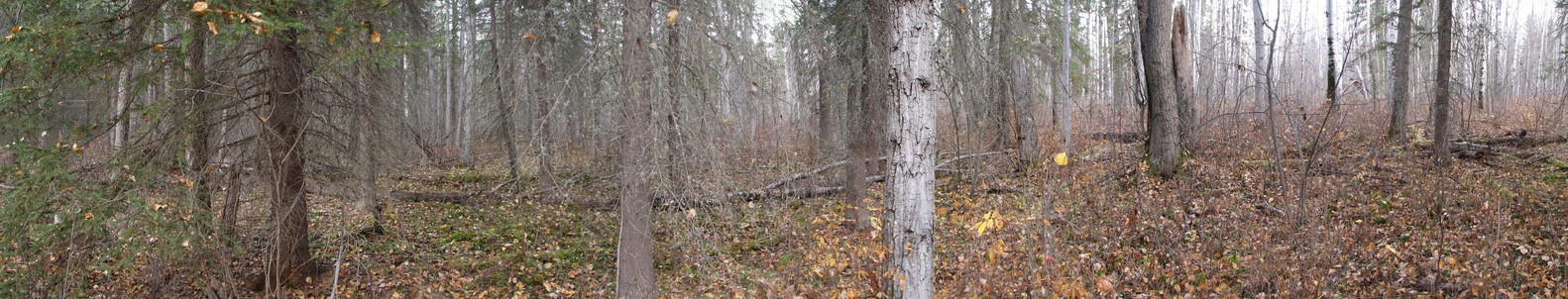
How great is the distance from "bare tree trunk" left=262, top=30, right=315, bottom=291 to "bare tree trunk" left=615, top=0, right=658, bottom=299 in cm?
259

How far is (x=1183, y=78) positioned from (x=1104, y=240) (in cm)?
309

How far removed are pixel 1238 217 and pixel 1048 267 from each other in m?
2.19

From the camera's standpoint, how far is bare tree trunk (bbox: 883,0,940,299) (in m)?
3.91

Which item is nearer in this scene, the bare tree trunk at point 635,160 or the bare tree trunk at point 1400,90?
the bare tree trunk at point 635,160

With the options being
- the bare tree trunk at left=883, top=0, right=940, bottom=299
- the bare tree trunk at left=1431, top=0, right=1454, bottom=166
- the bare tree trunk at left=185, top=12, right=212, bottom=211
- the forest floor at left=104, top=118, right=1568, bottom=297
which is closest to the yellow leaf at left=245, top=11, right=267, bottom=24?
the bare tree trunk at left=185, top=12, right=212, bottom=211

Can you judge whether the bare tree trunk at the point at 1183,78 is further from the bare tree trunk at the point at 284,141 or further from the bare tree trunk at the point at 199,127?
the bare tree trunk at the point at 199,127

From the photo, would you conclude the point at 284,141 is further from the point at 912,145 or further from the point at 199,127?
the point at 912,145

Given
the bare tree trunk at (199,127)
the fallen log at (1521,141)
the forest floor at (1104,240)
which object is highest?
the bare tree trunk at (199,127)

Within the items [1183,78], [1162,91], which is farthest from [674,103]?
[1183,78]

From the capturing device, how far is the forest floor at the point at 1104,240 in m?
5.21

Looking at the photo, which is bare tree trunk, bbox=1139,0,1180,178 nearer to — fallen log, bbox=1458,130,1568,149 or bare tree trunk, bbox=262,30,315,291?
fallen log, bbox=1458,130,1568,149

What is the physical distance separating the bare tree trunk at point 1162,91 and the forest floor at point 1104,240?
0.24 metres

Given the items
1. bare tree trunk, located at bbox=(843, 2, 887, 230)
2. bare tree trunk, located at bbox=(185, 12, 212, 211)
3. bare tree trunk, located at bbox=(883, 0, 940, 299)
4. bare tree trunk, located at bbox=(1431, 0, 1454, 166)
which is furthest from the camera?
bare tree trunk, located at bbox=(1431, 0, 1454, 166)

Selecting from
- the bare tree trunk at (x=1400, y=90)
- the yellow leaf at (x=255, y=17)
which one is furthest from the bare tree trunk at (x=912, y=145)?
the bare tree trunk at (x=1400, y=90)
